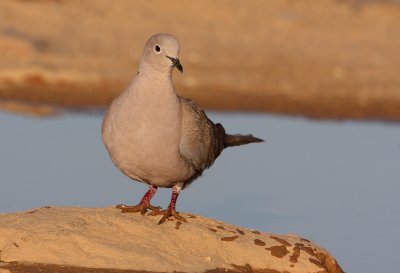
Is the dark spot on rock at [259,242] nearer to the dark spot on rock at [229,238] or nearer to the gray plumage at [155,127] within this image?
the dark spot on rock at [229,238]

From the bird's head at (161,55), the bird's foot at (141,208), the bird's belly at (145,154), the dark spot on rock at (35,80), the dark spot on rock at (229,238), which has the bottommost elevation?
the dark spot on rock at (229,238)

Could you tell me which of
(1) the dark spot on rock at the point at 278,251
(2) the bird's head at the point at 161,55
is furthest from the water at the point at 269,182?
(2) the bird's head at the point at 161,55

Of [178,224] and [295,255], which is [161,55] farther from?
[295,255]

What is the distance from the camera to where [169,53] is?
30.3ft

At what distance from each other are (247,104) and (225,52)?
3.46 meters

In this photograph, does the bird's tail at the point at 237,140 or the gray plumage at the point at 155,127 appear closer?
the gray plumage at the point at 155,127

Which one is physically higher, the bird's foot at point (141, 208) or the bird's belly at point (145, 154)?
the bird's belly at point (145, 154)

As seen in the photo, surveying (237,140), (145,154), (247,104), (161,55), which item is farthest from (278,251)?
(247,104)

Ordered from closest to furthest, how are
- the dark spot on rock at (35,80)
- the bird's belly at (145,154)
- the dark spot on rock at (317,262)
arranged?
the bird's belly at (145,154) < the dark spot on rock at (317,262) < the dark spot on rock at (35,80)

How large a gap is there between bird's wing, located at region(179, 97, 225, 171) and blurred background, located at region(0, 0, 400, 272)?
1.53 m

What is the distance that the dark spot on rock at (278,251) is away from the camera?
365 inches

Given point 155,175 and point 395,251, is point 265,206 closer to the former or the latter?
point 395,251

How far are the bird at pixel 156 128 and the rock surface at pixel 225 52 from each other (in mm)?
8551

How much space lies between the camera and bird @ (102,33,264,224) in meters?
8.98
